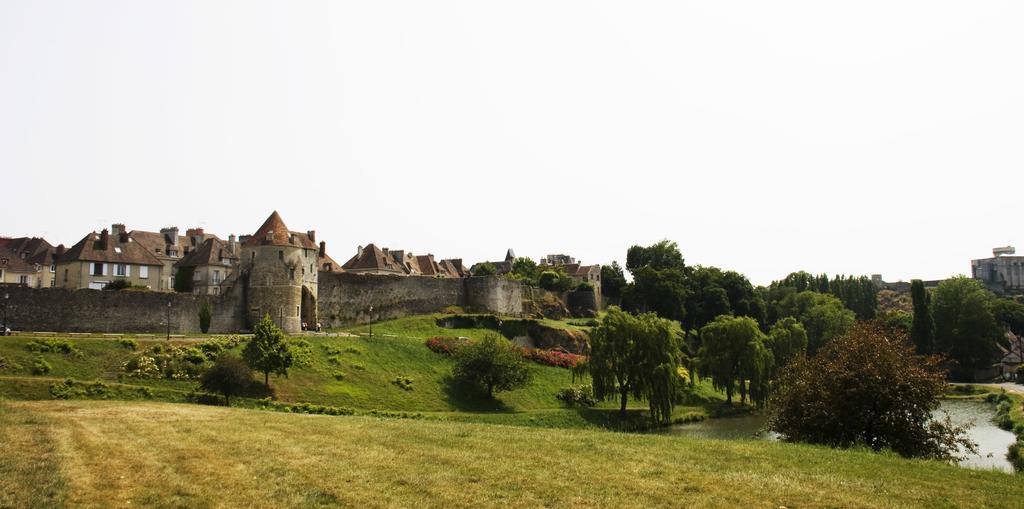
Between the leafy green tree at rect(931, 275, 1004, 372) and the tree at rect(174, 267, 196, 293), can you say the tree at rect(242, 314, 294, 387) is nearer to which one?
the tree at rect(174, 267, 196, 293)

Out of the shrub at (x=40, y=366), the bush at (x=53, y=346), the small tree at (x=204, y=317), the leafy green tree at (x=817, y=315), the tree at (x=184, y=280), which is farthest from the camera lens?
the leafy green tree at (x=817, y=315)

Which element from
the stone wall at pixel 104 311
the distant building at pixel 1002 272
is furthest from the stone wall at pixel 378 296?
the distant building at pixel 1002 272

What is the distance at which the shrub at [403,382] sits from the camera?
43875mm

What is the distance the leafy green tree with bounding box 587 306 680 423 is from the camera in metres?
41.3

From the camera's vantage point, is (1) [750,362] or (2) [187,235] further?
(2) [187,235]

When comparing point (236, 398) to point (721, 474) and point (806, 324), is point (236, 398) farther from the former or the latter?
point (806, 324)

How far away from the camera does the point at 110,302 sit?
1743 inches

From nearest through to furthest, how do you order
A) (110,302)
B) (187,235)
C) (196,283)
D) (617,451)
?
1. (617,451)
2. (110,302)
3. (196,283)
4. (187,235)

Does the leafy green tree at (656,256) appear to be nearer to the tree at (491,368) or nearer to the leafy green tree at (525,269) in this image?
the leafy green tree at (525,269)

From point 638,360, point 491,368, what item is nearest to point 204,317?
point 491,368

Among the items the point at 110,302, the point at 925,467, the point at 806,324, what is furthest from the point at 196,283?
the point at 806,324

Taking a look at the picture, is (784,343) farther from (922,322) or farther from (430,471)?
(430,471)

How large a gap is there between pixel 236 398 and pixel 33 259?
39.4 m

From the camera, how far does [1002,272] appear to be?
158500 mm
